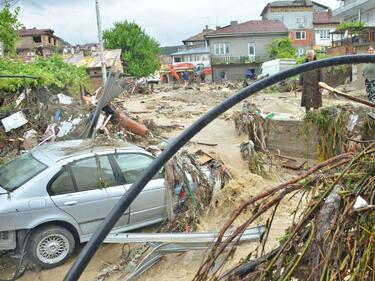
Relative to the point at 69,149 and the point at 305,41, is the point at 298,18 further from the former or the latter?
the point at 69,149

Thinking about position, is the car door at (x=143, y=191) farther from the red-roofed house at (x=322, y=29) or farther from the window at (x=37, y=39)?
the window at (x=37, y=39)

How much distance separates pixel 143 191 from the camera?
20.8 feet

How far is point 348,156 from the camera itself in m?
2.08

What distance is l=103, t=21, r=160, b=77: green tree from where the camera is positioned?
50666 millimetres

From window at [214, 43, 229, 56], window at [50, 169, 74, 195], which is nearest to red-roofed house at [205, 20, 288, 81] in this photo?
window at [214, 43, 229, 56]

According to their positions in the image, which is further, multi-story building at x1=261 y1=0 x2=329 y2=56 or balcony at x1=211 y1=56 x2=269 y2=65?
multi-story building at x1=261 y1=0 x2=329 y2=56

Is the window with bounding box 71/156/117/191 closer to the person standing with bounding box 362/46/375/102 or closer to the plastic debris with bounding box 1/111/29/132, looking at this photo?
the person standing with bounding box 362/46/375/102

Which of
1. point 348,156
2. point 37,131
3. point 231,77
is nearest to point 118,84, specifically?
point 37,131

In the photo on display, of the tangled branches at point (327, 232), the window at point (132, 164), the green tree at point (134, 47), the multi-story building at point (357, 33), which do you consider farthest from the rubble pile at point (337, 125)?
the green tree at point (134, 47)

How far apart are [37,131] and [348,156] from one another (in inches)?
448

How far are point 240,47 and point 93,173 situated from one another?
52.5 meters

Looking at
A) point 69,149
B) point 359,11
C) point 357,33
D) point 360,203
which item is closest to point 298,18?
point 359,11

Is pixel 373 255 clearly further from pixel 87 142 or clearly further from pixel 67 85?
pixel 67 85

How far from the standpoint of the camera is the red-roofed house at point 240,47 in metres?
55.0
